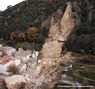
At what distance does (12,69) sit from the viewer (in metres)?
18.6

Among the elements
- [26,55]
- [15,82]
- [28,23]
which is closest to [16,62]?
[26,55]

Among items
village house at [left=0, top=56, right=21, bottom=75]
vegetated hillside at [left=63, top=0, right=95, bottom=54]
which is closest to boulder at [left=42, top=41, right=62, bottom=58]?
vegetated hillside at [left=63, top=0, right=95, bottom=54]

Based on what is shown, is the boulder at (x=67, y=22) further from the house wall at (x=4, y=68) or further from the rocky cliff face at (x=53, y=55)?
the house wall at (x=4, y=68)

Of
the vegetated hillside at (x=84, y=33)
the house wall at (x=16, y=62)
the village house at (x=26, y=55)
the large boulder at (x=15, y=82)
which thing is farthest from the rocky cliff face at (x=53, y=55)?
the house wall at (x=16, y=62)

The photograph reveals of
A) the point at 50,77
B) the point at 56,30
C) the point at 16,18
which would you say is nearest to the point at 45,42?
the point at 56,30

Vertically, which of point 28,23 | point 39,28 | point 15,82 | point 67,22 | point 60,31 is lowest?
point 15,82

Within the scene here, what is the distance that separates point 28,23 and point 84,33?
2274cm

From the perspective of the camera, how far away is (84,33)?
75.8 ft

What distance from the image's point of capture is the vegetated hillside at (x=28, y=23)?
2838 cm

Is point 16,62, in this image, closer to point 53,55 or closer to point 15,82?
point 15,82

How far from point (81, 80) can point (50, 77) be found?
6.85m

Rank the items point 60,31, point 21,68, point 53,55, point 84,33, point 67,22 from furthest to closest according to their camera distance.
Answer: point 60,31 → point 67,22 → point 53,55 → point 84,33 → point 21,68

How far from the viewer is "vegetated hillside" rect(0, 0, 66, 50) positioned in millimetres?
28375

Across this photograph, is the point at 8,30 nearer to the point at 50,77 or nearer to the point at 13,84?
the point at 13,84
